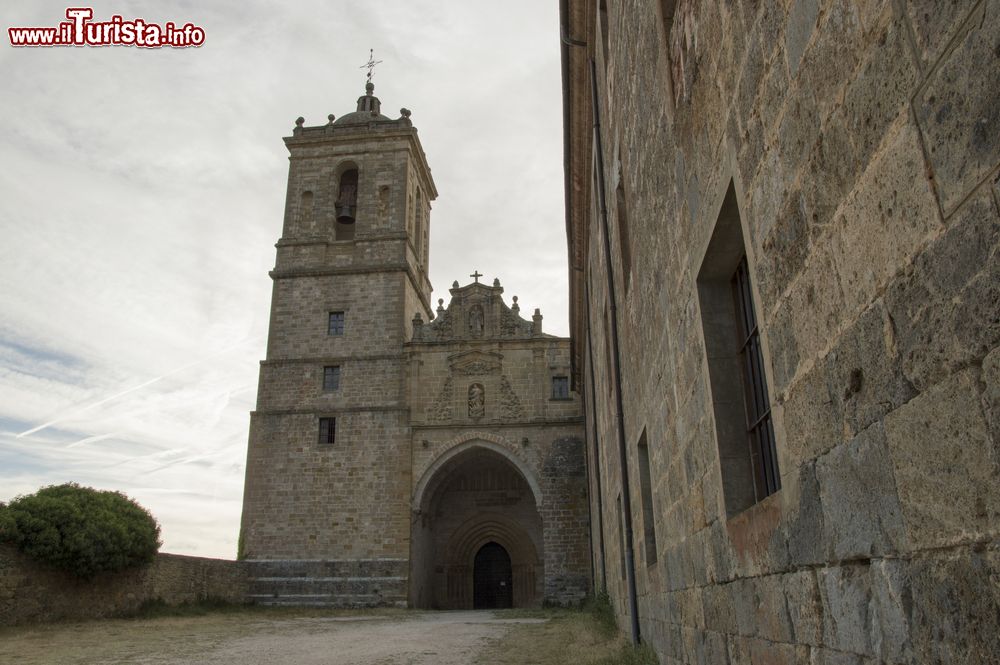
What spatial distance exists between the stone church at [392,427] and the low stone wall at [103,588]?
2028mm

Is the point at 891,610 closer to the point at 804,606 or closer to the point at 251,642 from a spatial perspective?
the point at 804,606

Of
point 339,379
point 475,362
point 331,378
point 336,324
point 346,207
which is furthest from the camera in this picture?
point 346,207

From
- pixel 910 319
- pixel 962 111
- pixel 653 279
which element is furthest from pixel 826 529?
pixel 653 279

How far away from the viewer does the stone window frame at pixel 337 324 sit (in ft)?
75.7

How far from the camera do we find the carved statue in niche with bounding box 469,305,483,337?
23.3m

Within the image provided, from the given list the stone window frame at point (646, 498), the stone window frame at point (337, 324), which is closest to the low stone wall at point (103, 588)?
the stone window frame at point (337, 324)

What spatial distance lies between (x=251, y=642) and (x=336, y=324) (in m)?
13.4

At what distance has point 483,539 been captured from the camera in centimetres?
2395

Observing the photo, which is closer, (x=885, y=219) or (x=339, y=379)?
(x=885, y=219)

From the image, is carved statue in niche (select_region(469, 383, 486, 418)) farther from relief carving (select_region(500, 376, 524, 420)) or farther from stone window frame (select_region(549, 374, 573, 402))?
stone window frame (select_region(549, 374, 573, 402))

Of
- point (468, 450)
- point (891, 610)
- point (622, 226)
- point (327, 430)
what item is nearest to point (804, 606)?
point (891, 610)

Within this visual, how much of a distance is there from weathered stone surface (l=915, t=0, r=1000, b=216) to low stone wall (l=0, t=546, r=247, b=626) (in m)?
14.8

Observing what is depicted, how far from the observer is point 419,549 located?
21.5 metres

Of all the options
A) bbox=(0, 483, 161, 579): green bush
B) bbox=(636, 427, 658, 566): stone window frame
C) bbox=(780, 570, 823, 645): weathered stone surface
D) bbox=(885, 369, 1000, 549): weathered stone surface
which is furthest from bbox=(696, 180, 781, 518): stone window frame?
bbox=(0, 483, 161, 579): green bush
